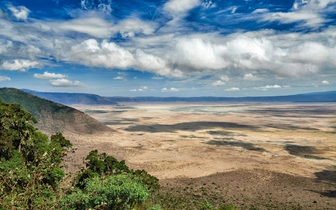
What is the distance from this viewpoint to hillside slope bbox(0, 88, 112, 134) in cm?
10050

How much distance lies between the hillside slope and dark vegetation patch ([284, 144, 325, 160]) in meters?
68.7

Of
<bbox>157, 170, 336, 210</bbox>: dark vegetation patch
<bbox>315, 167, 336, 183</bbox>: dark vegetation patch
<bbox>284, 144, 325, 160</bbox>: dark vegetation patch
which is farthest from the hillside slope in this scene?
<bbox>315, 167, 336, 183</bbox>: dark vegetation patch

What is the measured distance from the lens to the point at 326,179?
154 ft

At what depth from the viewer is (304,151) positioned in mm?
70000

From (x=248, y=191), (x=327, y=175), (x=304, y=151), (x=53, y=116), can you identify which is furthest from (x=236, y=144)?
(x=53, y=116)

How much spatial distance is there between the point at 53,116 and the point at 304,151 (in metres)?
94.1

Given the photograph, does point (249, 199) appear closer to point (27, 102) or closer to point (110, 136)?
point (110, 136)

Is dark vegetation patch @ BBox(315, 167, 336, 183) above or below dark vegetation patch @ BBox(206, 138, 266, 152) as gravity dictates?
below

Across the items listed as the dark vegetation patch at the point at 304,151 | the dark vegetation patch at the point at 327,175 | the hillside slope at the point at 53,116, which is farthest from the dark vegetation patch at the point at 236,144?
the hillside slope at the point at 53,116

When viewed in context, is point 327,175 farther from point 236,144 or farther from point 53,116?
point 53,116

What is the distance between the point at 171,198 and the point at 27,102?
102 meters

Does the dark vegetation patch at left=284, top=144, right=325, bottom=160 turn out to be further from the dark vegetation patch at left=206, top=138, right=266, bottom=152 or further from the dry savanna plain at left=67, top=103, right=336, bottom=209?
the dark vegetation patch at left=206, top=138, right=266, bottom=152

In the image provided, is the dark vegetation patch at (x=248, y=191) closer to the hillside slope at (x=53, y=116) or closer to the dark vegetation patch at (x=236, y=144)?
the dark vegetation patch at (x=236, y=144)

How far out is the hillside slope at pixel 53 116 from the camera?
100 m
